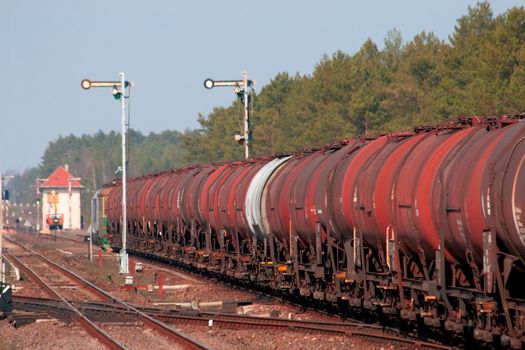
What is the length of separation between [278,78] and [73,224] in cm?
5047


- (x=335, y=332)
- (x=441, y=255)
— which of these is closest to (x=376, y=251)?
(x=335, y=332)

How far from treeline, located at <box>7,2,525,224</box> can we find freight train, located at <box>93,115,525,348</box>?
77.9ft

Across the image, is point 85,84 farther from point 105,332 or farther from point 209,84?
point 105,332

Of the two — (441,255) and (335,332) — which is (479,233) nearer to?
(441,255)

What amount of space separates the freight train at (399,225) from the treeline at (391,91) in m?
23.7

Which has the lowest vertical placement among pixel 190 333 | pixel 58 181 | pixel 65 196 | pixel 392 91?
pixel 190 333

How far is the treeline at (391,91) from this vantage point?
58.8 m

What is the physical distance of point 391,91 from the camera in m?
86.6

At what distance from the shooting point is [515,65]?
2296 inches

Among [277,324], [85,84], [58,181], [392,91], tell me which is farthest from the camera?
[58,181]

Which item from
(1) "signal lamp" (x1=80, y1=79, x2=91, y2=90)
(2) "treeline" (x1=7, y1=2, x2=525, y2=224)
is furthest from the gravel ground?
(2) "treeline" (x1=7, y1=2, x2=525, y2=224)

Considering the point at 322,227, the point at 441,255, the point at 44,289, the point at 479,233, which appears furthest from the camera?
the point at 44,289

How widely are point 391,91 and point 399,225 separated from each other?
69.7m

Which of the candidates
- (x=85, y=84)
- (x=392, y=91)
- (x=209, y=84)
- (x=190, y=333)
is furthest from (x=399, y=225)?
(x=392, y=91)
